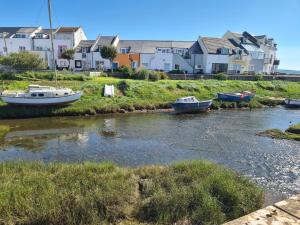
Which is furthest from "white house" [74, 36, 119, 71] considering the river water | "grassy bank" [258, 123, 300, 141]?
"grassy bank" [258, 123, 300, 141]

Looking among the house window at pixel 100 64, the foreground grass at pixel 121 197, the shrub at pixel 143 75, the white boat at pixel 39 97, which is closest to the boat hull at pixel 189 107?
the white boat at pixel 39 97

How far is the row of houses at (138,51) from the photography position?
2286 inches

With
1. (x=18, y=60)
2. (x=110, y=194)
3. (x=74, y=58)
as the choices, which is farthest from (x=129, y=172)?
(x=74, y=58)

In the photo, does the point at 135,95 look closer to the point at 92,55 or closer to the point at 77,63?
the point at 92,55

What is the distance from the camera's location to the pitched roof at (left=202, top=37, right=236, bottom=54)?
5797cm

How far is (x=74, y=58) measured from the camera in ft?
195

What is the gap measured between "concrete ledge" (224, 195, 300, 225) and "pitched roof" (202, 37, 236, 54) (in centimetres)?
5423

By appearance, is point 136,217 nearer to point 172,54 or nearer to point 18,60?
point 18,60

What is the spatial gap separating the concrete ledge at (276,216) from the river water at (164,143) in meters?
6.08

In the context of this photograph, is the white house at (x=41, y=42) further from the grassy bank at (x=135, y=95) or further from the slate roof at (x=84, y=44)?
the grassy bank at (x=135, y=95)

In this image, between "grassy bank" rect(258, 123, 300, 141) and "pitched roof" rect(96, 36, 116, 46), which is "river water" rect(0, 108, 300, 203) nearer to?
"grassy bank" rect(258, 123, 300, 141)

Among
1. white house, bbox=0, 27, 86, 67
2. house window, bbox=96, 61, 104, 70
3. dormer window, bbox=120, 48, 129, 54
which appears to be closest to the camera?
house window, bbox=96, 61, 104, 70

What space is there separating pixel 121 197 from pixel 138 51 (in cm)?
5371

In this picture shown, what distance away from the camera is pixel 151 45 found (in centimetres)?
6188
